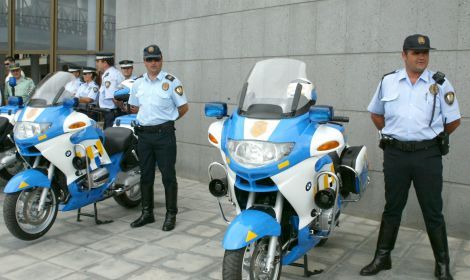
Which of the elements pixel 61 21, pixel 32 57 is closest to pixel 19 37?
pixel 32 57

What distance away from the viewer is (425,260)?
4398 millimetres

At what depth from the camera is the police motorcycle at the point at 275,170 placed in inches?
127

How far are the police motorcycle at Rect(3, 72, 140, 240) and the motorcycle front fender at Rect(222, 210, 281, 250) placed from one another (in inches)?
89.6

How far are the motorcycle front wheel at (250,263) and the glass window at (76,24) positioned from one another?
8701 millimetres

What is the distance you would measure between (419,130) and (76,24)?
9.42m

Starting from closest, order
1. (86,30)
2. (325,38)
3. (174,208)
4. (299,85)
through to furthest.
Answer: (299,85)
(174,208)
(325,38)
(86,30)

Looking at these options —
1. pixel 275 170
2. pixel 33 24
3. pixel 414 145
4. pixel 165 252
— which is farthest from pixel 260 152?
pixel 33 24

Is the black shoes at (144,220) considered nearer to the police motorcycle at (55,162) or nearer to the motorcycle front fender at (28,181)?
the police motorcycle at (55,162)

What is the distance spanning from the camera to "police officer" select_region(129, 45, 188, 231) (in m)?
5.16

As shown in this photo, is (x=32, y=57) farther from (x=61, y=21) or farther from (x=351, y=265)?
(x=351, y=265)

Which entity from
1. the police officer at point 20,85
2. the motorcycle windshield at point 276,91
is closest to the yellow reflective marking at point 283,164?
the motorcycle windshield at point 276,91

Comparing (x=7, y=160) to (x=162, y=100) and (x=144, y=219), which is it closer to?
(x=144, y=219)

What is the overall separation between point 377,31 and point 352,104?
82 cm

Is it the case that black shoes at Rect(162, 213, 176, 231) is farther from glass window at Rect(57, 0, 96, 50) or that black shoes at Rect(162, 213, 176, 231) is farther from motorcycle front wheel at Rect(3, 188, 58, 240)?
glass window at Rect(57, 0, 96, 50)
